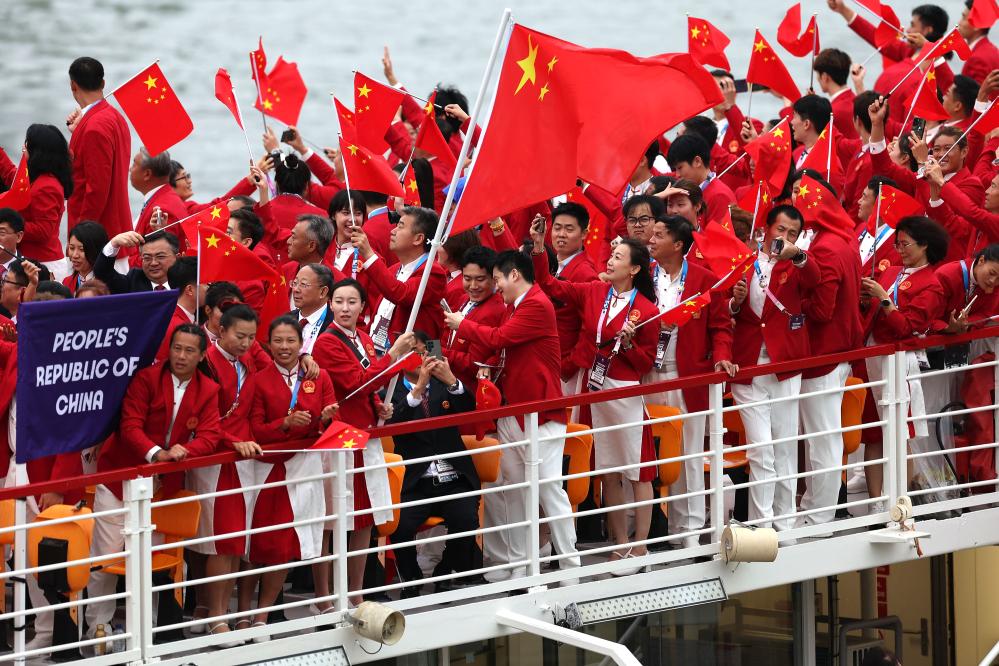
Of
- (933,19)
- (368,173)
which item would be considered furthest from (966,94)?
(368,173)

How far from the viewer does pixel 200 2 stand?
13086 millimetres

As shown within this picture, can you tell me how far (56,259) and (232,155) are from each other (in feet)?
13.4

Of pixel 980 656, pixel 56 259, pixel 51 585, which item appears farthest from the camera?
pixel 980 656

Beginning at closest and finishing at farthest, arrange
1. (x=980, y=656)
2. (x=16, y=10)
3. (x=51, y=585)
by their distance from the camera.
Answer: (x=51, y=585) < (x=980, y=656) < (x=16, y=10)

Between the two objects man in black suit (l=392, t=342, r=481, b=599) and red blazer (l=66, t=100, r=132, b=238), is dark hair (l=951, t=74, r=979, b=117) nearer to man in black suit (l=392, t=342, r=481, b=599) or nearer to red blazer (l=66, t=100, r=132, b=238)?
man in black suit (l=392, t=342, r=481, b=599)

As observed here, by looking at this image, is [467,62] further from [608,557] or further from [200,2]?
[608,557]

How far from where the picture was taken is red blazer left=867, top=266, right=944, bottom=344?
27.1 ft

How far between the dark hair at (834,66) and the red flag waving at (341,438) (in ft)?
20.6

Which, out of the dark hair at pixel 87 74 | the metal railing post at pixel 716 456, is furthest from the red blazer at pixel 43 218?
the metal railing post at pixel 716 456

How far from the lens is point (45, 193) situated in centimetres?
867

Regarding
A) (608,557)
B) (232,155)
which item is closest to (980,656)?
(608,557)

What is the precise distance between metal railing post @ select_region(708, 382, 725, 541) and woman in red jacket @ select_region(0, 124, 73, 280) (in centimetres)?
348

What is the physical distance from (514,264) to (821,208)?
1690mm

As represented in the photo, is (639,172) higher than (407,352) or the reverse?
higher
